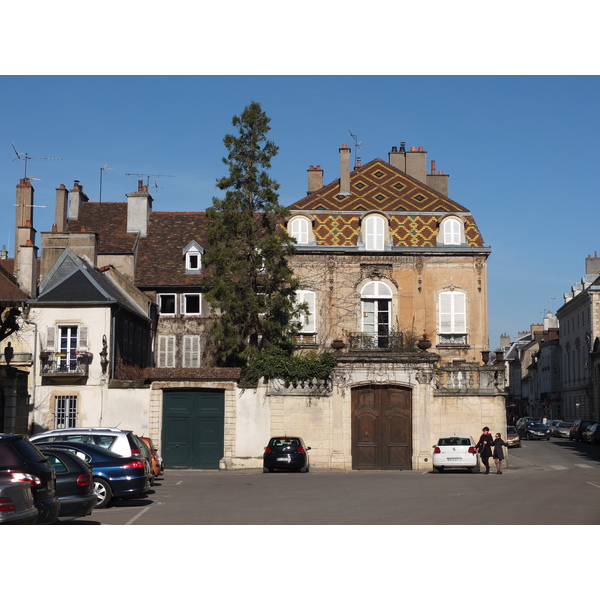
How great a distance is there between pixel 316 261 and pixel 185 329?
7200mm

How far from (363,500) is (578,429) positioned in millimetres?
40313

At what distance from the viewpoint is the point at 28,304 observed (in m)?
35.8

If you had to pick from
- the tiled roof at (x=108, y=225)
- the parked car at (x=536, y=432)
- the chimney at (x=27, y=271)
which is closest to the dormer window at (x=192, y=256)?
the tiled roof at (x=108, y=225)

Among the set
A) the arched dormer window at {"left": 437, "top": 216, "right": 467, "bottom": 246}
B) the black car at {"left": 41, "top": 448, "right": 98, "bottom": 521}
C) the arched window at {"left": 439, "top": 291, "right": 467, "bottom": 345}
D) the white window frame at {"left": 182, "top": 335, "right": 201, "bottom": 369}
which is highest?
the arched dormer window at {"left": 437, "top": 216, "right": 467, "bottom": 246}

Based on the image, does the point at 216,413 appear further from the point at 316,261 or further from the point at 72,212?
the point at 72,212

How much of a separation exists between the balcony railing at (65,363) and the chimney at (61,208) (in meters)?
12.2

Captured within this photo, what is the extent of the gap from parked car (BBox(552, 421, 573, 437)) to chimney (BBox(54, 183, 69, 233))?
3704 centimetres

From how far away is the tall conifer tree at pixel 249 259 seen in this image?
37.0 m

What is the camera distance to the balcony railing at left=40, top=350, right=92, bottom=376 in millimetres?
35000

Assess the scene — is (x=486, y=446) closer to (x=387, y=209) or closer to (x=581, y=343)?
(x=387, y=209)

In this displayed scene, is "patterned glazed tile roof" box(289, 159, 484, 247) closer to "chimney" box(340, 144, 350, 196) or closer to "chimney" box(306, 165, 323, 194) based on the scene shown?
"chimney" box(340, 144, 350, 196)

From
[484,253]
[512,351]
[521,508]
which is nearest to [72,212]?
[484,253]

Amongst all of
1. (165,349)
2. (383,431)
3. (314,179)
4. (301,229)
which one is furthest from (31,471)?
(314,179)

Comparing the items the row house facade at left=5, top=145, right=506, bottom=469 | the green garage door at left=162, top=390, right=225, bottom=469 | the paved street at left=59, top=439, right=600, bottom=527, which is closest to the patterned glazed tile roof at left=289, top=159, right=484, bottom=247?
the row house facade at left=5, top=145, right=506, bottom=469
